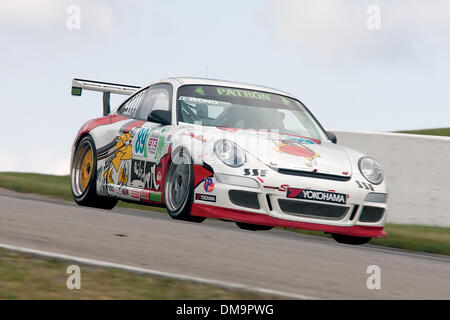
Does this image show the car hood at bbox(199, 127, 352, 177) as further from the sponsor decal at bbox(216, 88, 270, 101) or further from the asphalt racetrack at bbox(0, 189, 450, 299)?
the sponsor decal at bbox(216, 88, 270, 101)

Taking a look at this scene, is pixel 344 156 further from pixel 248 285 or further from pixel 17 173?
pixel 17 173

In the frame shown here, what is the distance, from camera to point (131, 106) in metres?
9.54

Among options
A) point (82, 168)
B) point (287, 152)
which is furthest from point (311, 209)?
point (82, 168)

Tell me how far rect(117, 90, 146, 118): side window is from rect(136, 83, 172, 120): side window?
98 mm

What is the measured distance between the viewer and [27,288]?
184 inches

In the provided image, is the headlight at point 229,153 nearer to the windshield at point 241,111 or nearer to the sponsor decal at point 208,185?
the sponsor decal at point 208,185

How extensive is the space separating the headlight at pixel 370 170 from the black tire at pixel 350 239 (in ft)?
2.21

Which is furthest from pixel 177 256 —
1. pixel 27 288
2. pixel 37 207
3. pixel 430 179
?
pixel 430 179

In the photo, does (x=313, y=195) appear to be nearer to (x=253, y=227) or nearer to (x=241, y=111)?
(x=253, y=227)

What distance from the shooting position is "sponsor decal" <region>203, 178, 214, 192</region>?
7.37 metres

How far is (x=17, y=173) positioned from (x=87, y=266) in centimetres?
1235

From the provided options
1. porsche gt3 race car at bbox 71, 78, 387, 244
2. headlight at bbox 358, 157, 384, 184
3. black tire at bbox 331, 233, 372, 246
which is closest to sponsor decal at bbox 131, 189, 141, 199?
porsche gt3 race car at bbox 71, 78, 387, 244

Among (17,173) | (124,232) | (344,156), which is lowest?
(17,173)

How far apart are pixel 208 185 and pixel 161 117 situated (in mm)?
1151
